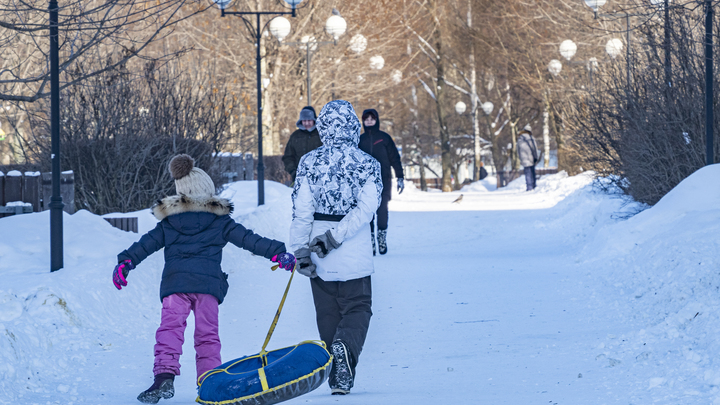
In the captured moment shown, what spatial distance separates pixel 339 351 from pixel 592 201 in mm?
11710

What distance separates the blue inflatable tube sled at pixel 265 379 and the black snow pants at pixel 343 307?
74 centimetres

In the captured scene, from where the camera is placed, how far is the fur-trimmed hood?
4.96 m

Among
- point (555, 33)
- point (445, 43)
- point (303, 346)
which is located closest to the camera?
point (303, 346)

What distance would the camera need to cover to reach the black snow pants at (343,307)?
4.88m

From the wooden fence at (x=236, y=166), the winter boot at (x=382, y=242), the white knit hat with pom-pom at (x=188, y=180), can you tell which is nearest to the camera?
the white knit hat with pom-pom at (x=188, y=180)

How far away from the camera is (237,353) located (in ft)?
20.1

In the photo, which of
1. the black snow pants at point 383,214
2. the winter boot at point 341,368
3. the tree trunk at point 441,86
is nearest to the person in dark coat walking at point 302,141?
the black snow pants at point 383,214

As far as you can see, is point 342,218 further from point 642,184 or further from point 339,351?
point 642,184

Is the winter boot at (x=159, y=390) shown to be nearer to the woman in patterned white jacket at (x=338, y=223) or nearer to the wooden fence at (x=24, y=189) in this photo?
the woman in patterned white jacket at (x=338, y=223)

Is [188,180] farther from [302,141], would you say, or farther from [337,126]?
[302,141]

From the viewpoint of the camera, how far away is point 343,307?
197 inches

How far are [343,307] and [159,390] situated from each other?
3.72 feet

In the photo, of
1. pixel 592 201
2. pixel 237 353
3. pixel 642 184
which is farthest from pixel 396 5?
pixel 237 353

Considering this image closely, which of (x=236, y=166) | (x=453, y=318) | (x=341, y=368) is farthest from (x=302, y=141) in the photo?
(x=236, y=166)
